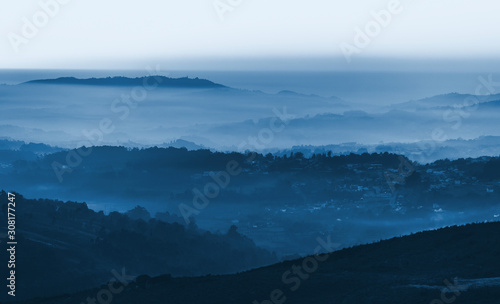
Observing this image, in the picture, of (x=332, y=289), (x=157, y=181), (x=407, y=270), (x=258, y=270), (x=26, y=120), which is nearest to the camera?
(x=332, y=289)

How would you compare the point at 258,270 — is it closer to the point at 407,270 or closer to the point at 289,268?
the point at 289,268

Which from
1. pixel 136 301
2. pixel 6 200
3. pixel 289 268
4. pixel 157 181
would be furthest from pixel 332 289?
pixel 157 181
